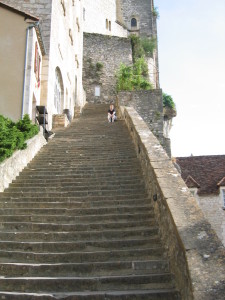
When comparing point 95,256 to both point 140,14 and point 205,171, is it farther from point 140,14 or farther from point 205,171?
point 140,14

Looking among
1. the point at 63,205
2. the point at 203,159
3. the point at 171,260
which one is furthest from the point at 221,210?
the point at 171,260

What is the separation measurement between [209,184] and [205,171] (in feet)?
5.30

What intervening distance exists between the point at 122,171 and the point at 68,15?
15.8 meters

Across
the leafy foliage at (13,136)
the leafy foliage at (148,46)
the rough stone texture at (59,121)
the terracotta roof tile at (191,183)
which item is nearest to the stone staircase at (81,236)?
the leafy foliage at (13,136)

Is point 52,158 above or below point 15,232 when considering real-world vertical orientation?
above

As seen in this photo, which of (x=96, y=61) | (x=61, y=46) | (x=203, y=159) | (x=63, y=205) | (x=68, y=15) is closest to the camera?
(x=63, y=205)

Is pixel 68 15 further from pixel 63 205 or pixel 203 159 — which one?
pixel 63 205

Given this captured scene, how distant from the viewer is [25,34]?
13.1 metres

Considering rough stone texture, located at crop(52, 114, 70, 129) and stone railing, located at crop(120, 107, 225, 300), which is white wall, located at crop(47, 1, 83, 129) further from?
stone railing, located at crop(120, 107, 225, 300)

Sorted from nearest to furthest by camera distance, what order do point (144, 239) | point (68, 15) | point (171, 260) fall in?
point (171, 260), point (144, 239), point (68, 15)

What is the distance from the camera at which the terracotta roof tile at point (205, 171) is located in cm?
2360

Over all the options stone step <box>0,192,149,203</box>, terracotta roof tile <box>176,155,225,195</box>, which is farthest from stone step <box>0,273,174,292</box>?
terracotta roof tile <box>176,155,225,195</box>

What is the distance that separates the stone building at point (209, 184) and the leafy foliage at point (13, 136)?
48.2ft

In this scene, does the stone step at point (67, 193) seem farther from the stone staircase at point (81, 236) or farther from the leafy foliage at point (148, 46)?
the leafy foliage at point (148, 46)
